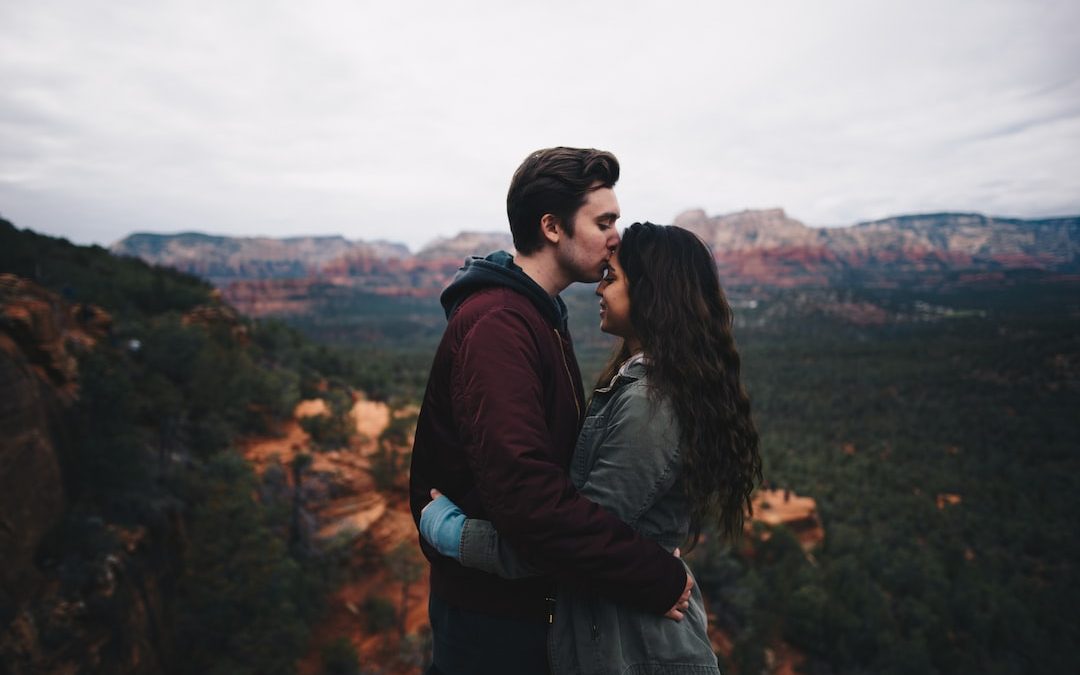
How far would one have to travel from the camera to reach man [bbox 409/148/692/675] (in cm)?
139

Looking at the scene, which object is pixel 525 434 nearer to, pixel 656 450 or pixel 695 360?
pixel 656 450

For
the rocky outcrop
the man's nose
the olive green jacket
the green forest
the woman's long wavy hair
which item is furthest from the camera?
the green forest

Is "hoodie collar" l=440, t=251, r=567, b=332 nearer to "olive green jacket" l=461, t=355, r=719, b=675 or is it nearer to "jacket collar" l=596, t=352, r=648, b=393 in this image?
"jacket collar" l=596, t=352, r=648, b=393

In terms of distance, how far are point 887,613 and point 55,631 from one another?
23.7m

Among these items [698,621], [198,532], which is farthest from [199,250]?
[698,621]

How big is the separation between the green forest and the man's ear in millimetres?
9524

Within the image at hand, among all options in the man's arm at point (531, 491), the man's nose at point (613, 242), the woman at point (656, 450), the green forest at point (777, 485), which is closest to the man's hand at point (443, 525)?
the woman at point (656, 450)

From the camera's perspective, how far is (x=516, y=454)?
1.36 m

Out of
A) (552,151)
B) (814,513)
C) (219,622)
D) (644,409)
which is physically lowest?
(814,513)

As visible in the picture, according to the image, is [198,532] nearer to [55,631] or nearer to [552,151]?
[55,631]

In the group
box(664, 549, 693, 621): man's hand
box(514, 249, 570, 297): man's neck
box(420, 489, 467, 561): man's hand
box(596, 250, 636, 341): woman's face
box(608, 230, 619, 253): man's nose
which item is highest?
box(608, 230, 619, 253): man's nose

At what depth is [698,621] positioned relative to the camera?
175 centimetres

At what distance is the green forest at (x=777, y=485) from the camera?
1030cm

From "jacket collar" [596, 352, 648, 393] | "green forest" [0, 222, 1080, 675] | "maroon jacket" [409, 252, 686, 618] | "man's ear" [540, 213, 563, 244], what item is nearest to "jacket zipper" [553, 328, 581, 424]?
"maroon jacket" [409, 252, 686, 618]
